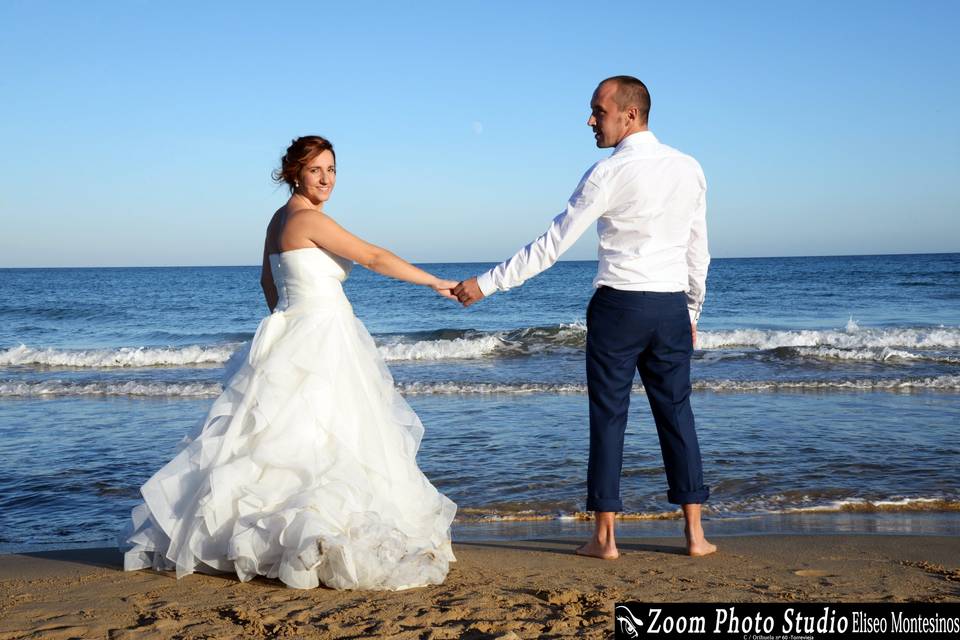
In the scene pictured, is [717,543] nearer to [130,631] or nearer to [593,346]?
[593,346]

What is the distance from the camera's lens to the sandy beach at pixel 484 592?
3.01 meters

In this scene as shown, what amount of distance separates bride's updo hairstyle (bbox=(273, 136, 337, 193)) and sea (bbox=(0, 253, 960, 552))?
7.19 feet

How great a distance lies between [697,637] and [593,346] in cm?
145

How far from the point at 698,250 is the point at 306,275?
1846 millimetres

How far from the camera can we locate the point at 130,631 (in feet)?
9.84

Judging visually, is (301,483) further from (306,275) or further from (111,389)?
(111,389)

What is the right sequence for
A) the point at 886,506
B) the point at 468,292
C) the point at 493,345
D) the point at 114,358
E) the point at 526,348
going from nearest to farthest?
the point at 468,292, the point at 886,506, the point at 114,358, the point at 526,348, the point at 493,345

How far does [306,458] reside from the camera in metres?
3.73

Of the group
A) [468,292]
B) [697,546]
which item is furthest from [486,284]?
[697,546]

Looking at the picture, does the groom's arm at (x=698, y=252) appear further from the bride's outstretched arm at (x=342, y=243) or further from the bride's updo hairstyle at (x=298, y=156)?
the bride's updo hairstyle at (x=298, y=156)

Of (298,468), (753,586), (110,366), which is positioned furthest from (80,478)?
(110,366)

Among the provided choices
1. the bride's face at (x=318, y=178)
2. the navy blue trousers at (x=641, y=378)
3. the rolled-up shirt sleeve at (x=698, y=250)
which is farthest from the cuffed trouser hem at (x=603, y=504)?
the bride's face at (x=318, y=178)

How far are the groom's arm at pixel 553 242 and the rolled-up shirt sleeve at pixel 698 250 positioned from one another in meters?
0.52

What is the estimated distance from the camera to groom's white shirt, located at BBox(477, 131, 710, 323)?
3.75 metres
